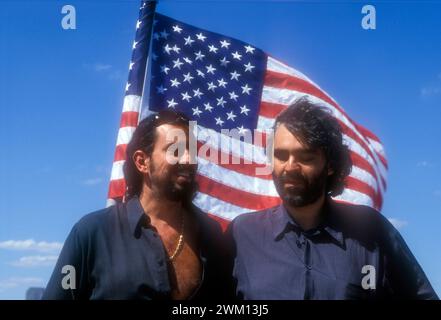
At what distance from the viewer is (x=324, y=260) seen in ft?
11.3

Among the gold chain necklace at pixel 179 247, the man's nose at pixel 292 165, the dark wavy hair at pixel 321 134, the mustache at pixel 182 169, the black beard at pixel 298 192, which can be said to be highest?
the dark wavy hair at pixel 321 134

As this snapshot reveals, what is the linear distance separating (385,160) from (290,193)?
2.68 m

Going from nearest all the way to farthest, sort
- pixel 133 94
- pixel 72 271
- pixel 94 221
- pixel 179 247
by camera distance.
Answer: pixel 72 271
pixel 94 221
pixel 179 247
pixel 133 94

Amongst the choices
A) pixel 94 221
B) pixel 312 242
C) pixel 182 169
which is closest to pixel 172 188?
pixel 182 169

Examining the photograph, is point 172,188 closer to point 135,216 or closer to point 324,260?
point 135,216

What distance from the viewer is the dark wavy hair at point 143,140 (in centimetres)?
362

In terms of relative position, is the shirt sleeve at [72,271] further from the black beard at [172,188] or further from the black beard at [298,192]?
the black beard at [298,192]

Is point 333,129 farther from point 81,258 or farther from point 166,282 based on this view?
point 81,258

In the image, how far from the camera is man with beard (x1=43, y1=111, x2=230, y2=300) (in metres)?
3.22

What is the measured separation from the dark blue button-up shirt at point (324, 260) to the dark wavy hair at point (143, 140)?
680 millimetres

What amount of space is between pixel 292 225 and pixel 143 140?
1057 mm

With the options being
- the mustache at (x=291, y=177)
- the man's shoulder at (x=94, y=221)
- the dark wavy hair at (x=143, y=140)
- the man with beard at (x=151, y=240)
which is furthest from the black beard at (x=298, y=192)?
the man's shoulder at (x=94, y=221)

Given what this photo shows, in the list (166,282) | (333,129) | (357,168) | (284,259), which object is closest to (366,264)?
(284,259)
